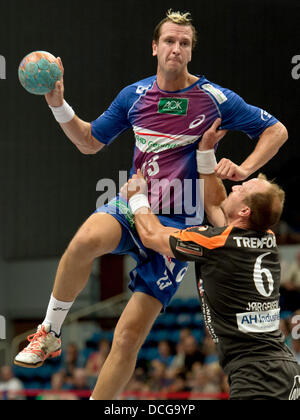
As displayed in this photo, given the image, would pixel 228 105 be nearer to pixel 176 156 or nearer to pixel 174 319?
pixel 176 156

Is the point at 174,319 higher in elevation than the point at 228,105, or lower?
lower

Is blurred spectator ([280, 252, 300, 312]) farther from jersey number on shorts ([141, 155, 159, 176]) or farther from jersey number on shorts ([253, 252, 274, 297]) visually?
jersey number on shorts ([253, 252, 274, 297])

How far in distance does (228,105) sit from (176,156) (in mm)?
446

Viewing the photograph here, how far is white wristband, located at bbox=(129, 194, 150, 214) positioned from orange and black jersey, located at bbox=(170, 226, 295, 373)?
1.18ft

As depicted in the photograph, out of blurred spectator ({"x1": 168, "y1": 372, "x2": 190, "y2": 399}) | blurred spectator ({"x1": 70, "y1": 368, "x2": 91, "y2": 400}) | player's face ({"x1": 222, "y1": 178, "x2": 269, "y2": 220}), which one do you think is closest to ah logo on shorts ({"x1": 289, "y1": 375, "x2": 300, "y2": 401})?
player's face ({"x1": 222, "y1": 178, "x2": 269, "y2": 220})

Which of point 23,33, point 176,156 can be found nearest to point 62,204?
point 23,33

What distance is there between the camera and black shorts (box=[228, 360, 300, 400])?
128 inches

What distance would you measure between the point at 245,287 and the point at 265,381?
0.49 m

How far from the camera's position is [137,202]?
3.78 meters

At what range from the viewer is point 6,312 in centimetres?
1379

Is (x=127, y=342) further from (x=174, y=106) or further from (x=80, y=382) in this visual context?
(x=80, y=382)

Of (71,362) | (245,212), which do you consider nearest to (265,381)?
(245,212)

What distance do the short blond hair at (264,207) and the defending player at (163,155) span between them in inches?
15.1
